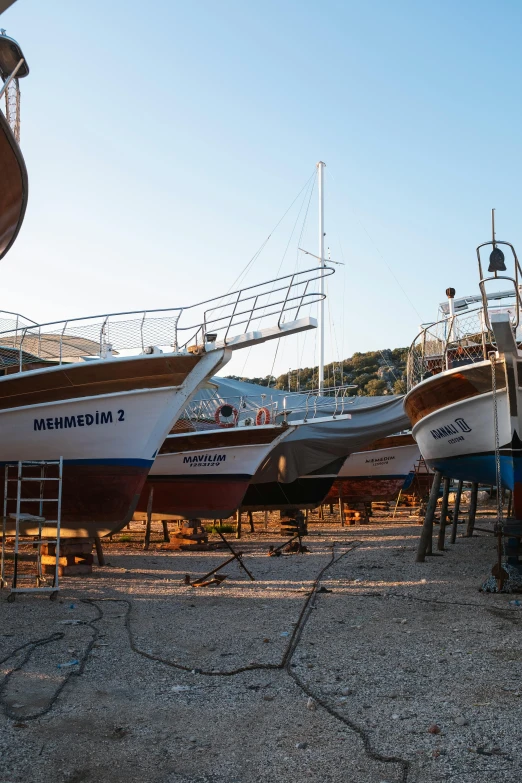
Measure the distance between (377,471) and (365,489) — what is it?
2.39 feet

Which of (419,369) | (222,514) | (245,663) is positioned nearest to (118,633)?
(245,663)

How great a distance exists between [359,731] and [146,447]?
7057 mm

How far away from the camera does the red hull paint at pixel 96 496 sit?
10.1 m

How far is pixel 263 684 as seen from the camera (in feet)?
15.3

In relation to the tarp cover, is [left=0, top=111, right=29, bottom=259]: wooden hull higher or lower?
higher

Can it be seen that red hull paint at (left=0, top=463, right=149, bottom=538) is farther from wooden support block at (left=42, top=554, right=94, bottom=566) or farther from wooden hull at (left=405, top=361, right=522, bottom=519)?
wooden hull at (left=405, top=361, right=522, bottom=519)

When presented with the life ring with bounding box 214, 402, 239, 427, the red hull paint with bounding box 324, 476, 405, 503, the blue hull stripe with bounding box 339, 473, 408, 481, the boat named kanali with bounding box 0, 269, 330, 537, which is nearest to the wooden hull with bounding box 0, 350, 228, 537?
the boat named kanali with bounding box 0, 269, 330, 537

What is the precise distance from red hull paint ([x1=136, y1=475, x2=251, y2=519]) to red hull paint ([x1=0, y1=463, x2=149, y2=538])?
490cm

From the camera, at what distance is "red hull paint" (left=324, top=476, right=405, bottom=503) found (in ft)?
73.3

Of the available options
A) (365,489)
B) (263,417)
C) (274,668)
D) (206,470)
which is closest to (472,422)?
(274,668)

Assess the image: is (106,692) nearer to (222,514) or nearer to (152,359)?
(152,359)

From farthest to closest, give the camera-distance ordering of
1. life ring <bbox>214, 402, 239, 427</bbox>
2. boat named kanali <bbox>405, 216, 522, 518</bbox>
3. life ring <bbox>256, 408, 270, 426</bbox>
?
1. life ring <bbox>214, 402, 239, 427</bbox>
2. life ring <bbox>256, 408, 270, 426</bbox>
3. boat named kanali <bbox>405, 216, 522, 518</bbox>

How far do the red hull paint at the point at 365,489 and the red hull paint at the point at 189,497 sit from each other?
292 inches

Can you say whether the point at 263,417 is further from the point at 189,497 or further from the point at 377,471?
the point at 377,471
